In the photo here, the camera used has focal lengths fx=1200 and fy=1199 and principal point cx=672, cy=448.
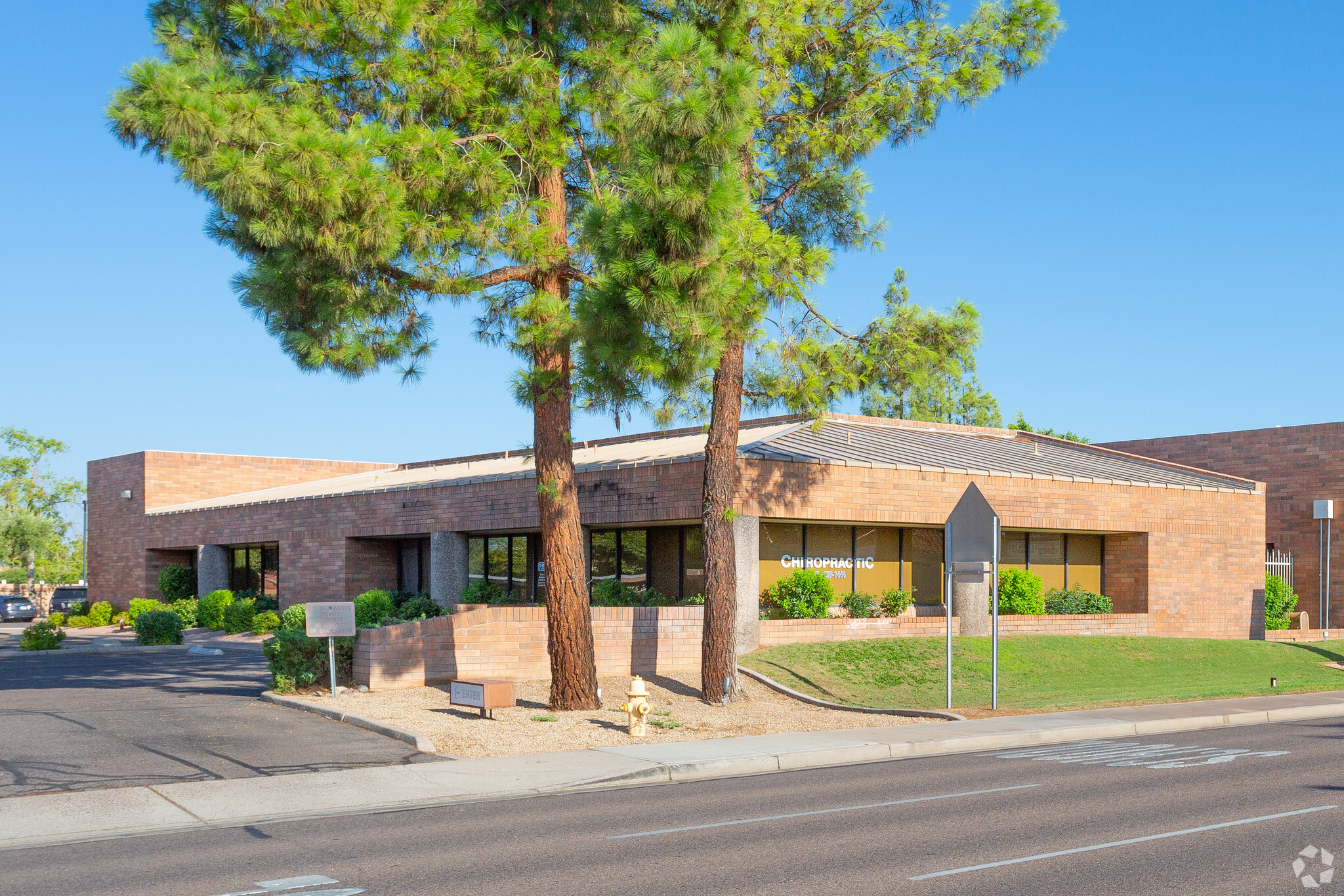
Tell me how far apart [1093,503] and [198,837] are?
24.1 metres

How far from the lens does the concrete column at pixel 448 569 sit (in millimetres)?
29656

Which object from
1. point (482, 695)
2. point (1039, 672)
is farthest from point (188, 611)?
point (1039, 672)

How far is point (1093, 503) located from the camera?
2938cm

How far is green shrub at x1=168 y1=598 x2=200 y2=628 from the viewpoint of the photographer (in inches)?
1529

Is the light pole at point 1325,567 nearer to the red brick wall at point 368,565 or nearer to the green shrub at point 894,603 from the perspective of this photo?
the green shrub at point 894,603

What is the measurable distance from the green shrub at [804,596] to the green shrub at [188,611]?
22.4 meters

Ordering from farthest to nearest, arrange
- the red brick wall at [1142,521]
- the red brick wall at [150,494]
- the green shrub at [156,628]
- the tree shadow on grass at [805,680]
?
the red brick wall at [150,494], the green shrub at [156,628], the red brick wall at [1142,521], the tree shadow on grass at [805,680]

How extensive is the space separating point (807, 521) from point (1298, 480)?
20.7 m

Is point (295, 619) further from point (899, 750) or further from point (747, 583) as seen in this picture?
point (899, 750)

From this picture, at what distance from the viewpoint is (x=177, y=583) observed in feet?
141

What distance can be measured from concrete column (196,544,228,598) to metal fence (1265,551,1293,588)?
33.6 meters

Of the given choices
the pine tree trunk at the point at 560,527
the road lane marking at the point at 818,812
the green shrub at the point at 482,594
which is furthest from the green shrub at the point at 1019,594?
the road lane marking at the point at 818,812

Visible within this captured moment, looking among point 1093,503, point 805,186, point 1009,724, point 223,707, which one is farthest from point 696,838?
point 1093,503

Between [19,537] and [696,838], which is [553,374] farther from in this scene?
[19,537]
